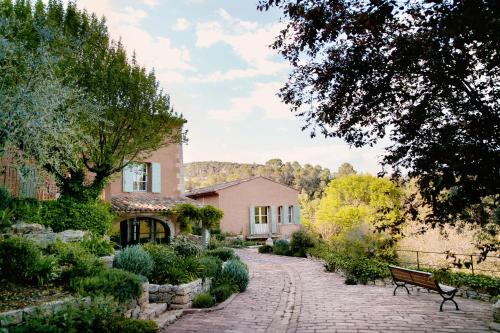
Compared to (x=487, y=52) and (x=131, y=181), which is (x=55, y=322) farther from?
(x=131, y=181)

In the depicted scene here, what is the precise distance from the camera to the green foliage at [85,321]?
4281 mm

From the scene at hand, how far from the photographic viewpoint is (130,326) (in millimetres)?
5039

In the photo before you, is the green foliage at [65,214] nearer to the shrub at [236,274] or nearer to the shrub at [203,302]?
the shrub at [236,274]

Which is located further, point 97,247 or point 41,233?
point 41,233

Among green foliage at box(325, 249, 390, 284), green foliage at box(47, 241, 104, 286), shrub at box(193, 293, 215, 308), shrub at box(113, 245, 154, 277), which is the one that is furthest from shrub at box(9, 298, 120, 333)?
green foliage at box(325, 249, 390, 284)

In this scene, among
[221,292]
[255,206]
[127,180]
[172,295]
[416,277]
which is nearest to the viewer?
[172,295]

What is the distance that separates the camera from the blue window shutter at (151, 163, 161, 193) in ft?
57.9

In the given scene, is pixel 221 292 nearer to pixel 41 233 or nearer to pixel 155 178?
pixel 41 233

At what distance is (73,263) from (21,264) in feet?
3.62

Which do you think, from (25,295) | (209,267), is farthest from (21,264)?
(209,267)

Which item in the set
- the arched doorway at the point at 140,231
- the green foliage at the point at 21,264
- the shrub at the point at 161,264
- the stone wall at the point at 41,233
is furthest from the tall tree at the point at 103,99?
the arched doorway at the point at 140,231

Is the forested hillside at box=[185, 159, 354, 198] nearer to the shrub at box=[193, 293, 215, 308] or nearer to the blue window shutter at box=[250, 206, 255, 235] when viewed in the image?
the blue window shutter at box=[250, 206, 255, 235]

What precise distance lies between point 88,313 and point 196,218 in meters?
10.5

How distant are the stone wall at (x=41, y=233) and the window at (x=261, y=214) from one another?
17.9m
